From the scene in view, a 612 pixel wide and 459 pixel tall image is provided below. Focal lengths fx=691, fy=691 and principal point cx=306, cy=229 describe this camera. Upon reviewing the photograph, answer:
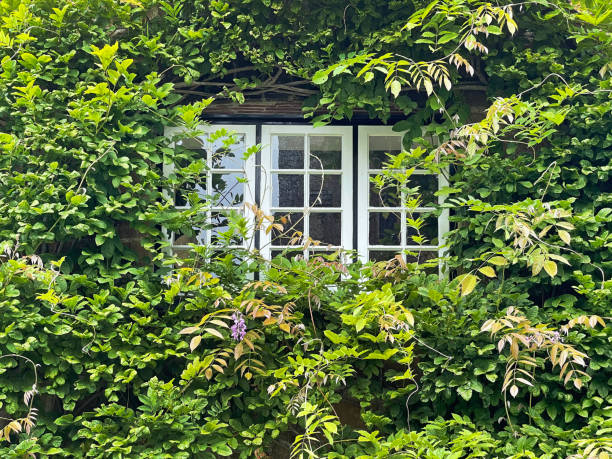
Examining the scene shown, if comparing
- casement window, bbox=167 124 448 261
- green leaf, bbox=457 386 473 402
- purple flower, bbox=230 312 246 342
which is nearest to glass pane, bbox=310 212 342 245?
casement window, bbox=167 124 448 261

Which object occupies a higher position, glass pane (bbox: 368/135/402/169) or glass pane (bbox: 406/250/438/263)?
glass pane (bbox: 368/135/402/169)

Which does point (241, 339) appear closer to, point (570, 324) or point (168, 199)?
point (168, 199)

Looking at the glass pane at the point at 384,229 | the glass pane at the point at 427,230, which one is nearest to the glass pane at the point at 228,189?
the glass pane at the point at 384,229

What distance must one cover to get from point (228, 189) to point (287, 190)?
410 millimetres

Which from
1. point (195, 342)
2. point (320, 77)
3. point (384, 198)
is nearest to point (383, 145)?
point (384, 198)

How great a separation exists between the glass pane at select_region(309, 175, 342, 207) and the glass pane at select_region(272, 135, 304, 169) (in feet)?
0.52

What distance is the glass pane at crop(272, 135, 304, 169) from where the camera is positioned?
4863 mm

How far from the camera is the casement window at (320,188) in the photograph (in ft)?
15.4

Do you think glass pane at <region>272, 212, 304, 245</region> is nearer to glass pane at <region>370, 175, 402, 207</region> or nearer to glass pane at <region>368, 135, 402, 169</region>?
glass pane at <region>370, 175, 402, 207</region>

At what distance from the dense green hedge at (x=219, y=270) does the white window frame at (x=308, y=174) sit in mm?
278

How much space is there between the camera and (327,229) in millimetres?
4762

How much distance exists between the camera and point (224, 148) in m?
4.48

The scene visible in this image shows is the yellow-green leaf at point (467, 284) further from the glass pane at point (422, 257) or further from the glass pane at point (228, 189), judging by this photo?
the glass pane at point (228, 189)

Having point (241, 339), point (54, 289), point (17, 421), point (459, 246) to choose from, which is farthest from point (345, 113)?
point (17, 421)
